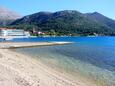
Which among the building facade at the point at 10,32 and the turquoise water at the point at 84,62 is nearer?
the turquoise water at the point at 84,62

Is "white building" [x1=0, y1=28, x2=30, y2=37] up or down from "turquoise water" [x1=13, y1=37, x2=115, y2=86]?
down

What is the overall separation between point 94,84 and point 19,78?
545cm

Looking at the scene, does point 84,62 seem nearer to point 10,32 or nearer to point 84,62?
point 84,62

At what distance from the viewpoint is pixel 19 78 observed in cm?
1534

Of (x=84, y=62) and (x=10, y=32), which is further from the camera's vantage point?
(x=10, y=32)

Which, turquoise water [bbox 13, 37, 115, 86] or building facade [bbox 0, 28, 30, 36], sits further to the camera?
building facade [bbox 0, 28, 30, 36]

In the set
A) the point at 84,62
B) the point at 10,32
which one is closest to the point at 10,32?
the point at 10,32

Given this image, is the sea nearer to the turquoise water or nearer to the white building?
the turquoise water

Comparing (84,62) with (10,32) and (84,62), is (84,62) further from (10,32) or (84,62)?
(10,32)

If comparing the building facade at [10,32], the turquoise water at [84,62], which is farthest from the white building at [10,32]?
the turquoise water at [84,62]

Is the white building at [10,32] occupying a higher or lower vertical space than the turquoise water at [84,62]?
lower

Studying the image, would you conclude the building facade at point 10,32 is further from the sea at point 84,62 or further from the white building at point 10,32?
the sea at point 84,62

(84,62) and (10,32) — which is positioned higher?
(84,62)

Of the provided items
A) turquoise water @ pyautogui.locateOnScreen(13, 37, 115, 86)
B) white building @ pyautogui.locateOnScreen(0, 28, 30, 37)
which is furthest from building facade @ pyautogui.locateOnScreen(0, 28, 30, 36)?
turquoise water @ pyautogui.locateOnScreen(13, 37, 115, 86)
